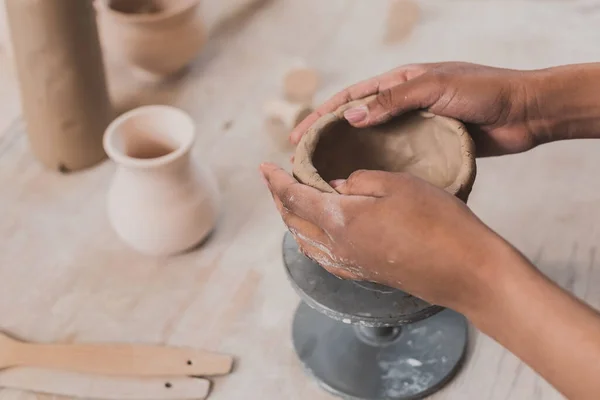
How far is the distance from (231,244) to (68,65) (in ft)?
1.15

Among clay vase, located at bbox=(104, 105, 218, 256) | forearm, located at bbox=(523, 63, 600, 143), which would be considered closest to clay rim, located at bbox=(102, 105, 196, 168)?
clay vase, located at bbox=(104, 105, 218, 256)

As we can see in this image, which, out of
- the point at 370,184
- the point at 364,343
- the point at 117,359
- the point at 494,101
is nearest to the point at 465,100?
the point at 494,101

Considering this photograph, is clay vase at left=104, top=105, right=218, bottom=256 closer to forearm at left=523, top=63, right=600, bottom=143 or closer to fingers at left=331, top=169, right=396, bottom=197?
fingers at left=331, top=169, right=396, bottom=197

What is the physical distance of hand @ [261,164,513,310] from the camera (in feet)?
2.02

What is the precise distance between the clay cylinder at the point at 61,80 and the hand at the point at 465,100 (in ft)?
1.34

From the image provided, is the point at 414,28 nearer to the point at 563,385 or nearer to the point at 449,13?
the point at 449,13

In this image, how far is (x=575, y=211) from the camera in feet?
3.42

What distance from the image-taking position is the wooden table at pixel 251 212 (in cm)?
91

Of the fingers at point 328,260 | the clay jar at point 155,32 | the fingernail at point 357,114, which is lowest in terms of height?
the clay jar at point 155,32

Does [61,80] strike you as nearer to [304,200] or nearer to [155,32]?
[155,32]

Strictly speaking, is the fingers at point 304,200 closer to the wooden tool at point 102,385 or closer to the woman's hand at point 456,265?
the woman's hand at point 456,265

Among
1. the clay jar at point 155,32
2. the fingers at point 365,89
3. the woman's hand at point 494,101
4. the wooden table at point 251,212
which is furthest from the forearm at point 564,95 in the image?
the clay jar at point 155,32

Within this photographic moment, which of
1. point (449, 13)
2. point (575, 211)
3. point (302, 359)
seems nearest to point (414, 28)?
point (449, 13)

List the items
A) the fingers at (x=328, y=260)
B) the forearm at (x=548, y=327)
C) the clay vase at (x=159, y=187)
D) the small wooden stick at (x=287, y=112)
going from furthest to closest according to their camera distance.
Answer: the small wooden stick at (x=287, y=112)
the clay vase at (x=159, y=187)
the fingers at (x=328, y=260)
the forearm at (x=548, y=327)
